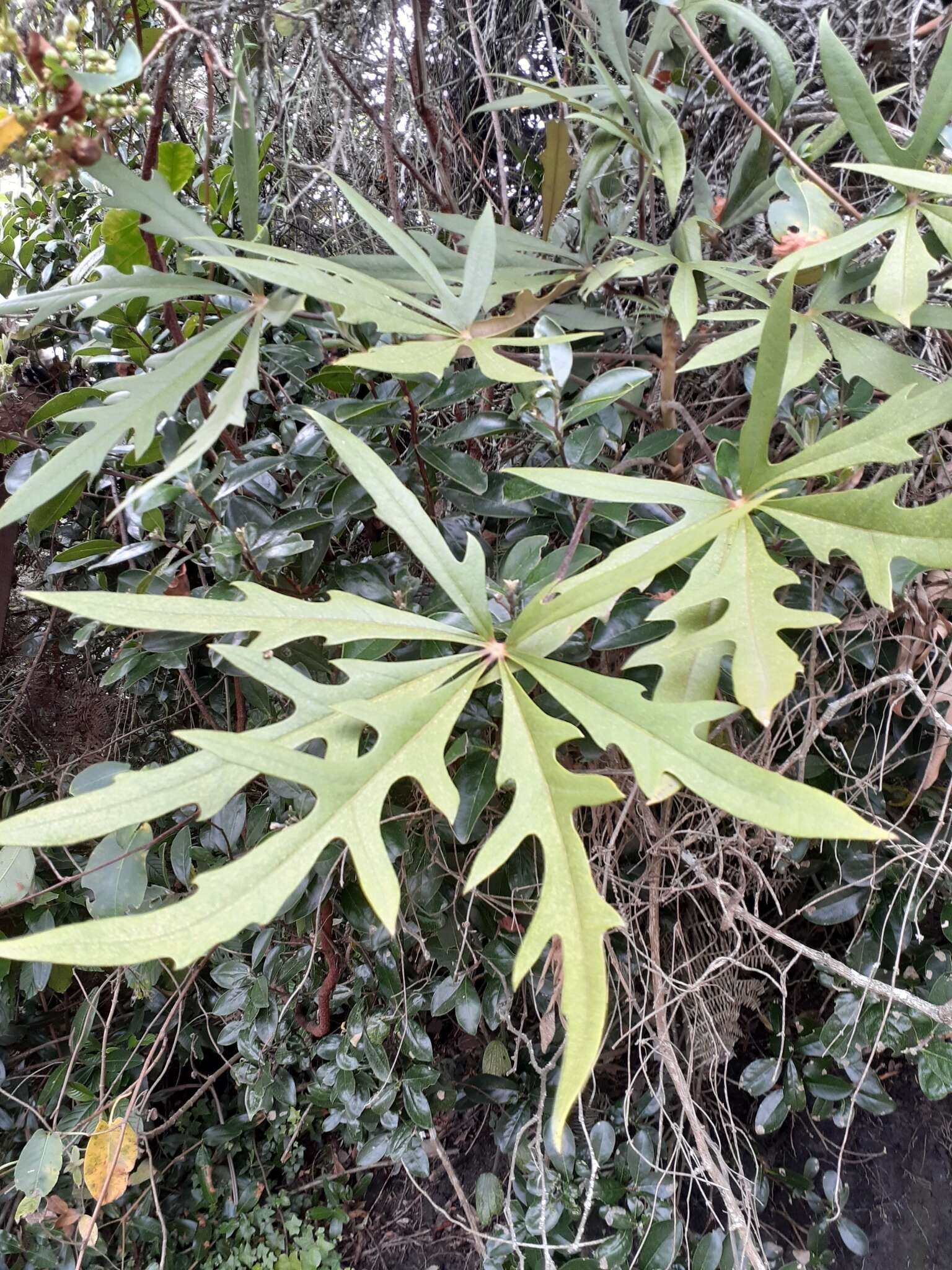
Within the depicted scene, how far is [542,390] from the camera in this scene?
0.63 meters

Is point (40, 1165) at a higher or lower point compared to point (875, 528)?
lower

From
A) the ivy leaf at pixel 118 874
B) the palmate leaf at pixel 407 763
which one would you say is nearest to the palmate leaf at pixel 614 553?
the palmate leaf at pixel 407 763

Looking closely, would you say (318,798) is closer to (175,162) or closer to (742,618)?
(742,618)

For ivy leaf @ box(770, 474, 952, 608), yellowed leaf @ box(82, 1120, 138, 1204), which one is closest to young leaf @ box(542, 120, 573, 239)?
ivy leaf @ box(770, 474, 952, 608)

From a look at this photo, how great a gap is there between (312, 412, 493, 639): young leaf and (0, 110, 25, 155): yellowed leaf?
0.75 feet

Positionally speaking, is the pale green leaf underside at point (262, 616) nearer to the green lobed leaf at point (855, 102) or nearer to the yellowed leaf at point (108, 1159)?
the green lobed leaf at point (855, 102)

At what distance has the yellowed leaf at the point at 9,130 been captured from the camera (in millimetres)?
417

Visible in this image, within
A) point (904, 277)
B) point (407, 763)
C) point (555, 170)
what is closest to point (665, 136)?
point (555, 170)

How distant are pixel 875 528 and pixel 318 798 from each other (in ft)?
1.29

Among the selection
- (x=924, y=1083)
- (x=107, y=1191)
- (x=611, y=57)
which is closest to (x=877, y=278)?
(x=611, y=57)

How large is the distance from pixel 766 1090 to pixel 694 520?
0.82 meters

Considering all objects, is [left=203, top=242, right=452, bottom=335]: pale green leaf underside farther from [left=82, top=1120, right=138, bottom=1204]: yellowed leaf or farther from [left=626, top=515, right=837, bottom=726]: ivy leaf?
[left=82, top=1120, right=138, bottom=1204]: yellowed leaf

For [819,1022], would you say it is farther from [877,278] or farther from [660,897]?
[877,278]

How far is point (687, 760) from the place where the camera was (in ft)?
1.36
